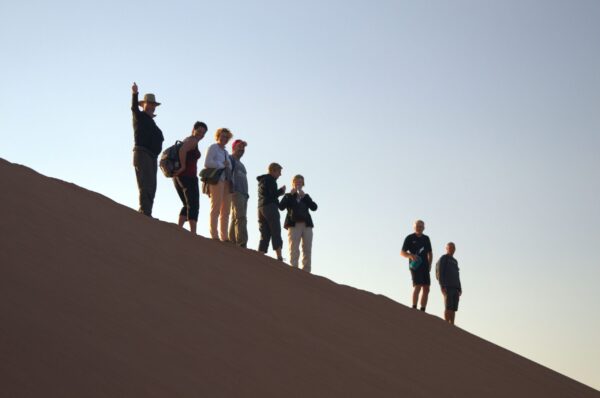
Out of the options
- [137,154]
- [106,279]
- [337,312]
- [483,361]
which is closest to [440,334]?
[483,361]

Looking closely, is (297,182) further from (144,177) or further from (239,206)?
(144,177)

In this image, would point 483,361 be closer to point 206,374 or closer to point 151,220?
point 151,220

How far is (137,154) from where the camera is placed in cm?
989

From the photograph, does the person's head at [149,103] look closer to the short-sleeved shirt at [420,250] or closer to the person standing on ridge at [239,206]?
the person standing on ridge at [239,206]

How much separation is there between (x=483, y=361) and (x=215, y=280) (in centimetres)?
288

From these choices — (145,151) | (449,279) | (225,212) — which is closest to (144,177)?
(145,151)

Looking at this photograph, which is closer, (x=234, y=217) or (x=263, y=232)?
(x=234, y=217)

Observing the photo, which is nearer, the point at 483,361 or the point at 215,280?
the point at 215,280

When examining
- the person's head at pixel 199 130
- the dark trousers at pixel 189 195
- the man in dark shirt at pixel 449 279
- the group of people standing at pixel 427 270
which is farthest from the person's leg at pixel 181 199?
the man in dark shirt at pixel 449 279

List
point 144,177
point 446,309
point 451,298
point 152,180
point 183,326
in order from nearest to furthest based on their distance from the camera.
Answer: point 183,326, point 144,177, point 152,180, point 446,309, point 451,298

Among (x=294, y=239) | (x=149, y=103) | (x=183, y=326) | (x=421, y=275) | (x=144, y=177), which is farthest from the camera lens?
(x=421, y=275)

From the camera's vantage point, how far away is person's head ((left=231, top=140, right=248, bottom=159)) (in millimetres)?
10898

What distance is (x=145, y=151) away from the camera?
9.92 metres

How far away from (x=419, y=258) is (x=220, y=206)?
343cm
